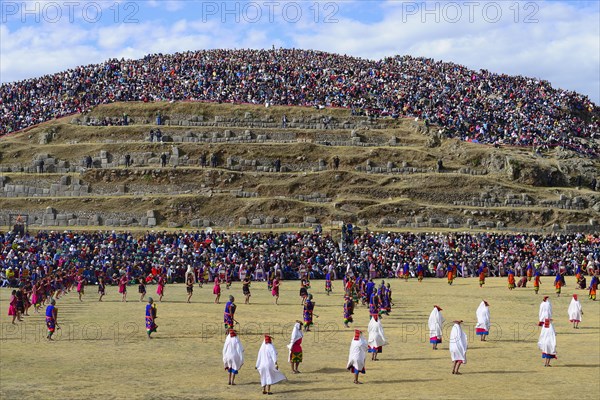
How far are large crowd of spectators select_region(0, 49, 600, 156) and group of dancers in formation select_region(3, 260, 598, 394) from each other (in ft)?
112

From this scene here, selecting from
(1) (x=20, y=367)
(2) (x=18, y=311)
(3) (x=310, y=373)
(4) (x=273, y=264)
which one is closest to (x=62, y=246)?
(4) (x=273, y=264)

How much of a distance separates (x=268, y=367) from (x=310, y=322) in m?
8.09

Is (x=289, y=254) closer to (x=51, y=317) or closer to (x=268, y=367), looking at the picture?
(x=51, y=317)

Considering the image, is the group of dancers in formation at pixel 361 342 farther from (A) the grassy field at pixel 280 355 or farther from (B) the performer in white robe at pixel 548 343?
(A) the grassy field at pixel 280 355

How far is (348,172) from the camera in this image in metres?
63.9

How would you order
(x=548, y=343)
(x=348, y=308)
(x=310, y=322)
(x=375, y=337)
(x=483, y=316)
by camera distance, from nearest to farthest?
(x=548, y=343)
(x=375, y=337)
(x=483, y=316)
(x=310, y=322)
(x=348, y=308)

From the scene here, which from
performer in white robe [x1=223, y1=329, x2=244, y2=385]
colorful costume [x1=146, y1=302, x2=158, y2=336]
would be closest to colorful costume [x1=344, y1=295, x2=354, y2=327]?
colorful costume [x1=146, y1=302, x2=158, y2=336]

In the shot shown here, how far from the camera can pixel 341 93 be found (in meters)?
75.4

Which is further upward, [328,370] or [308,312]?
[308,312]

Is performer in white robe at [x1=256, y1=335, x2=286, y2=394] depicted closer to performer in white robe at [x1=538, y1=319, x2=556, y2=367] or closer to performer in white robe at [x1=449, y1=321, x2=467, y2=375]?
performer in white robe at [x1=449, y1=321, x2=467, y2=375]

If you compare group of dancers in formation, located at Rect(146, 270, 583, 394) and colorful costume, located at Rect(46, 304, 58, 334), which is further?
colorful costume, located at Rect(46, 304, 58, 334)

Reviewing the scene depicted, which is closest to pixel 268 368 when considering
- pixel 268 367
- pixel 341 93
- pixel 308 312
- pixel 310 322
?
pixel 268 367

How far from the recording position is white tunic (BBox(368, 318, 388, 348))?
2277cm

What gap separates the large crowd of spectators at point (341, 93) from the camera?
71688mm
